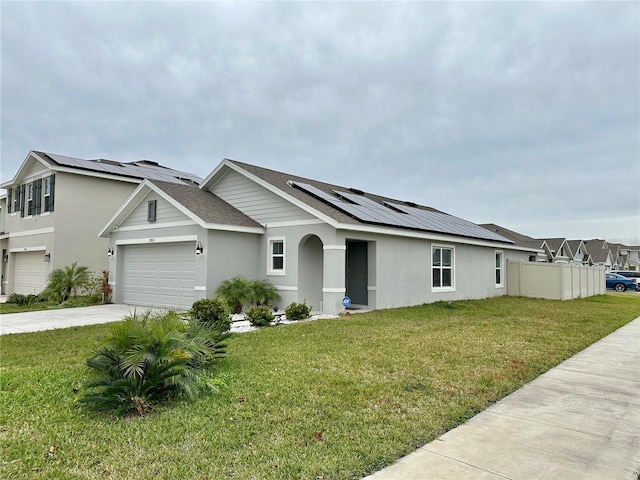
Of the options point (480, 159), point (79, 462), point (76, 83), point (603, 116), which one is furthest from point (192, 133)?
point (79, 462)

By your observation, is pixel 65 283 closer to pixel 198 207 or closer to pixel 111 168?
pixel 111 168

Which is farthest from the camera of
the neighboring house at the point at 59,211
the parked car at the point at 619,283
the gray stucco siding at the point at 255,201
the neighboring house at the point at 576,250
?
the neighboring house at the point at 576,250

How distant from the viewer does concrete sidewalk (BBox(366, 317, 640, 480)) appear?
325 cm

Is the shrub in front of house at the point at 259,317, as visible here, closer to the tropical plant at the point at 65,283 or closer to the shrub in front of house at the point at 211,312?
the shrub in front of house at the point at 211,312

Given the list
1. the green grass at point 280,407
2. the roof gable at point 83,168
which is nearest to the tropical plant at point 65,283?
the roof gable at point 83,168

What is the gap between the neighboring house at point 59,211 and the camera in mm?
18516

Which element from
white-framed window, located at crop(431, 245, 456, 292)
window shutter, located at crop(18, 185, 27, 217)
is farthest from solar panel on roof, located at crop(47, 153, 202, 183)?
white-framed window, located at crop(431, 245, 456, 292)

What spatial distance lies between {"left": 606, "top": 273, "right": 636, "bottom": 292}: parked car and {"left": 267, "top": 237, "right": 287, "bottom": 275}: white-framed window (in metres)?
31.8

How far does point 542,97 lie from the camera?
53.9 feet

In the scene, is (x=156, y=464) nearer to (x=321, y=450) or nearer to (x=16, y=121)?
(x=321, y=450)

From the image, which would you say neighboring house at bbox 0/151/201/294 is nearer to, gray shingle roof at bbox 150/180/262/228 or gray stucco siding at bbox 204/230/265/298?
gray shingle roof at bbox 150/180/262/228

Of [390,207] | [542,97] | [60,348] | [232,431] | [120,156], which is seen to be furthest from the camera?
[120,156]

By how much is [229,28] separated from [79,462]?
13.9 m

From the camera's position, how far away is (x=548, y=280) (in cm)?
1973
